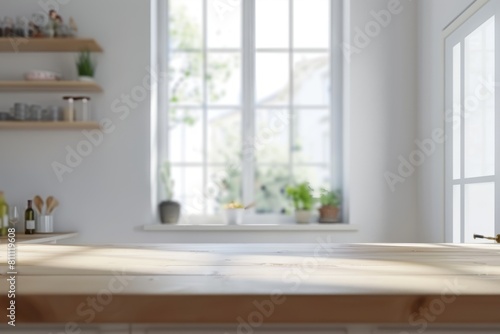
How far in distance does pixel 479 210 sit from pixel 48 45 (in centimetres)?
286

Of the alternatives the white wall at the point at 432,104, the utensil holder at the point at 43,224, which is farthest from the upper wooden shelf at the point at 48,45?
the white wall at the point at 432,104

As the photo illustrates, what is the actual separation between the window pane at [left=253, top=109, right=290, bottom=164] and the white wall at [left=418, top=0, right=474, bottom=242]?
94cm

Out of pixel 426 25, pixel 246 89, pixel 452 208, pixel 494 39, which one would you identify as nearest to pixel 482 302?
pixel 494 39

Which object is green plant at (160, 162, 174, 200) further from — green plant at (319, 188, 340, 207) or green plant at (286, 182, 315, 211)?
green plant at (319, 188, 340, 207)

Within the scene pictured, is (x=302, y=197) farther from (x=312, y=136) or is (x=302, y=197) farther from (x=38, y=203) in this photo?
(x=38, y=203)

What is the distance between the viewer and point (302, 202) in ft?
13.9

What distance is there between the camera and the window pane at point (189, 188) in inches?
173

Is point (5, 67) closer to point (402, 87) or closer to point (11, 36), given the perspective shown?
point (11, 36)

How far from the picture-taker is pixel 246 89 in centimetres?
439

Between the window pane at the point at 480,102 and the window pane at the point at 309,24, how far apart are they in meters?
1.45

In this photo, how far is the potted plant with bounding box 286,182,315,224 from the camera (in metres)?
4.20

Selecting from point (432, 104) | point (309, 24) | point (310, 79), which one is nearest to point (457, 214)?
point (432, 104)

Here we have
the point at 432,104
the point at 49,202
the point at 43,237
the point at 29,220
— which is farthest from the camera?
the point at 49,202

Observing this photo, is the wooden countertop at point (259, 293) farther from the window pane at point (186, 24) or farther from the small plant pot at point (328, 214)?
the window pane at point (186, 24)
